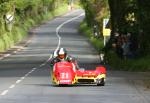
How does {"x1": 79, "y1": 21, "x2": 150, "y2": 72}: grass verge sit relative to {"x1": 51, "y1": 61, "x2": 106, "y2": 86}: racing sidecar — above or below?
below

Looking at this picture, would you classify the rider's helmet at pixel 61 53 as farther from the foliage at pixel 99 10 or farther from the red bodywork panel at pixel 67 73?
the foliage at pixel 99 10

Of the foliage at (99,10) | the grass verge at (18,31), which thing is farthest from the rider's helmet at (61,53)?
the foliage at (99,10)

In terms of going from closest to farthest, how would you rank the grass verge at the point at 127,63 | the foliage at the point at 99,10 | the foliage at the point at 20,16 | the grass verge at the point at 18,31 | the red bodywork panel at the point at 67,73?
the red bodywork panel at the point at 67,73 → the grass verge at the point at 127,63 → the grass verge at the point at 18,31 → the foliage at the point at 20,16 → the foliage at the point at 99,10

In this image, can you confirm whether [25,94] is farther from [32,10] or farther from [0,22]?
[32,10]

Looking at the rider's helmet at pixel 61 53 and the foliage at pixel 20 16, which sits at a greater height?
the rider's helmet at pixel 61 53

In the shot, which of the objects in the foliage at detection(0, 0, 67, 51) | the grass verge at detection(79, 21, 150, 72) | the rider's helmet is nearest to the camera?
the rider's helmet

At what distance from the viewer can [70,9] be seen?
19512 cm

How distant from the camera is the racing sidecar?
2786 cm

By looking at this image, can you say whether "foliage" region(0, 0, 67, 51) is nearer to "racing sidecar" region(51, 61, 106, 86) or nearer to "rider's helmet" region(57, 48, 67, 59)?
"rider's helmet" region(57, 48, 67, 59)

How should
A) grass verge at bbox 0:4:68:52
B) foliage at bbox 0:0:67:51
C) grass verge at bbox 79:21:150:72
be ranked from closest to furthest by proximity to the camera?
grass verge at bbox 79:21:150:72
grass verge at bbox 0:4:68:52
foliage at bbox 0:0:67:51

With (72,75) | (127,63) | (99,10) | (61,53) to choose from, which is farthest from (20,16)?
(72,75)

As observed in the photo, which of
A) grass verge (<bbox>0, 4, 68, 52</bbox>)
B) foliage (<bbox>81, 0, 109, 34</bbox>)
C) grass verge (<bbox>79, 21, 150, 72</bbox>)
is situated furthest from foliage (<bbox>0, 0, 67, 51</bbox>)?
grass verge (<bbox>79, 21, 150, 72</bbox>)

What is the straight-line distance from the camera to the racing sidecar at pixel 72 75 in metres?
27.9

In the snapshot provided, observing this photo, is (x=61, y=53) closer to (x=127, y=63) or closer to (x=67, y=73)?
(x=67, y=73)
